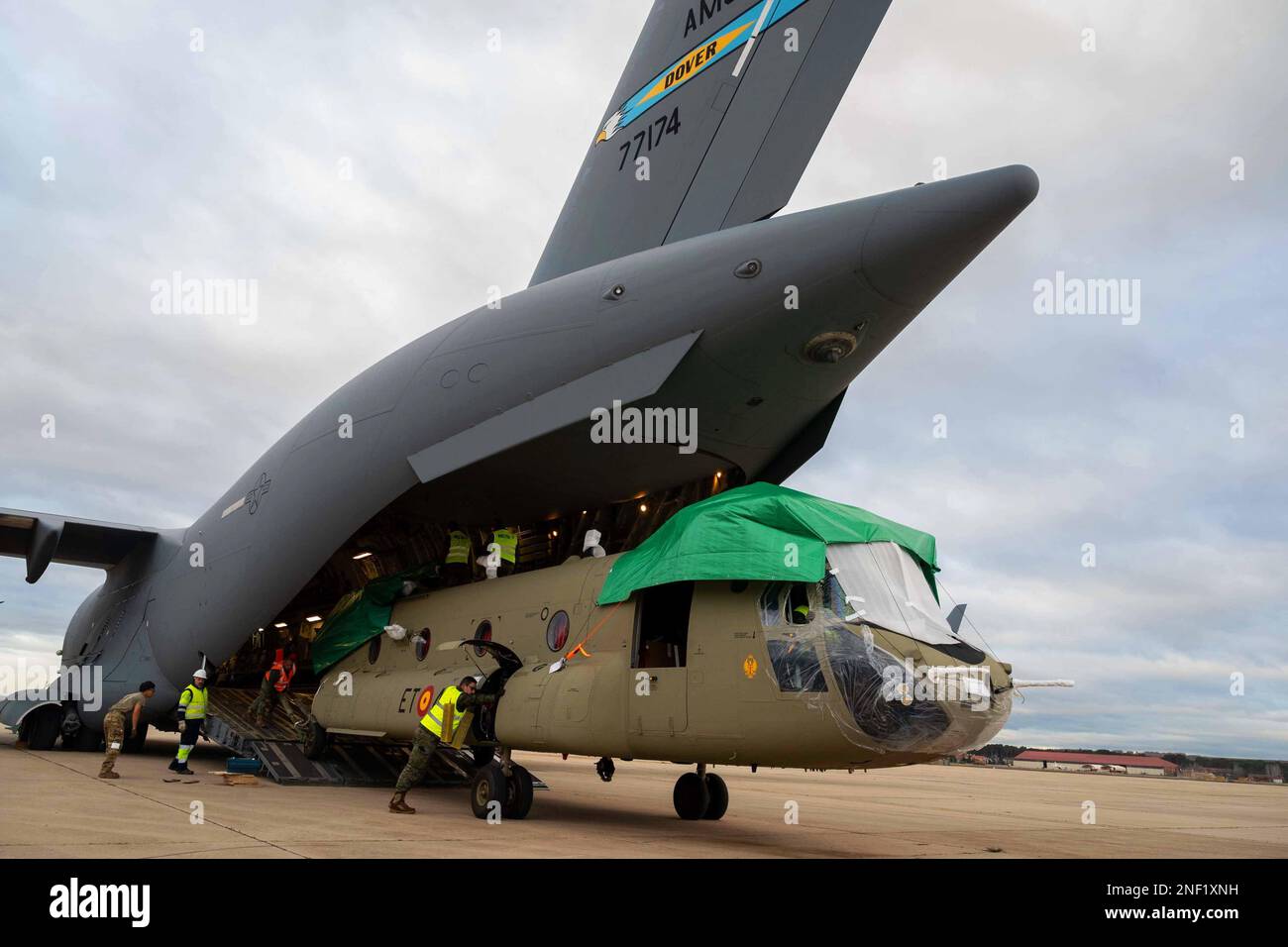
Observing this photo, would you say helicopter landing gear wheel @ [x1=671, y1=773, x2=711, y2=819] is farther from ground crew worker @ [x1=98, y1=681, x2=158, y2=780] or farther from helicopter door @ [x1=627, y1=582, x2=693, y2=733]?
ground crew worker @ [x1=98, y1=681, x2=158, y2=780]

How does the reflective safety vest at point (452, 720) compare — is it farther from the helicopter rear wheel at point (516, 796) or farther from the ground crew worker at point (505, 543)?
the ground crew worker at point (505, 543)

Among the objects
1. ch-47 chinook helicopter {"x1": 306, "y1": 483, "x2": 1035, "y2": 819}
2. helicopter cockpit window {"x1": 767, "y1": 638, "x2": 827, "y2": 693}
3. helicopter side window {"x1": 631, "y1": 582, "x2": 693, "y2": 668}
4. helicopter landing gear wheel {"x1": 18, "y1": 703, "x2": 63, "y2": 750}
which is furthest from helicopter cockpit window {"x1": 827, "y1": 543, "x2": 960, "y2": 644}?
helicopter landing gear wheel {"x1": 18, "y1": 703, "x2": 63, "y2": 750}

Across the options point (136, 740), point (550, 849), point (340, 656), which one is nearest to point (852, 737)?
point (550, 849)

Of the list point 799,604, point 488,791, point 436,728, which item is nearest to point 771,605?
point 799,604

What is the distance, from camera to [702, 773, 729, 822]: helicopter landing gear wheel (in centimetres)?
1156

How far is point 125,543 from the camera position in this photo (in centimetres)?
1964

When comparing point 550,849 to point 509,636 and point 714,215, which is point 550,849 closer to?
point 509,636

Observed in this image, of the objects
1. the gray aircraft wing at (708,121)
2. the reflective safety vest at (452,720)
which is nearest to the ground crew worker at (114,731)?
the reflective safety vest at (452,720)

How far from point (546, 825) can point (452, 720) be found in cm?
160

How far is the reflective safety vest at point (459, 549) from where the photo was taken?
550 inches

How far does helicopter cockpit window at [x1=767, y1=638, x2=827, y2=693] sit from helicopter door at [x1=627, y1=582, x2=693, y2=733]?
104 cm

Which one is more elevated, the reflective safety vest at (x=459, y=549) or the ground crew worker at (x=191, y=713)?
the reflective safety vest at (x=459, y=549)

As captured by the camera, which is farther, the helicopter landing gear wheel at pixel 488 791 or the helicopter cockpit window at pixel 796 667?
the helicopter landing gear wheel at pixel 488 791

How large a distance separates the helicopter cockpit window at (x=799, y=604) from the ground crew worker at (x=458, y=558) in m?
6.69
